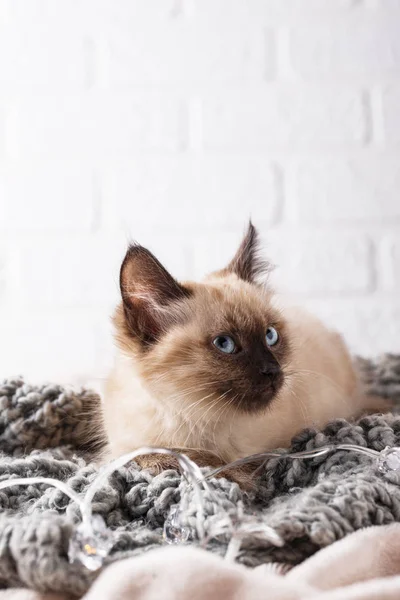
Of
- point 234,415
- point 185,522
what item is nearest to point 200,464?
point 234,415

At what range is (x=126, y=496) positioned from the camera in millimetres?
858

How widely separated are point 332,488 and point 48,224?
131cm

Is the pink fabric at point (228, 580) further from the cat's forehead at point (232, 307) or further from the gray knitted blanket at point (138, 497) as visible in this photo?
the cat's forehead at point (232, 307)

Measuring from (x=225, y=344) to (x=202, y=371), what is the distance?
0.17ft

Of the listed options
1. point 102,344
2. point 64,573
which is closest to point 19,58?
point 102,344

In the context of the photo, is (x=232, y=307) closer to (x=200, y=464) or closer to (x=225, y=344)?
(x=225, y=344)

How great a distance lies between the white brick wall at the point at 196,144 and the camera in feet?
6.15

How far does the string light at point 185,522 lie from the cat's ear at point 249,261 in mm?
373

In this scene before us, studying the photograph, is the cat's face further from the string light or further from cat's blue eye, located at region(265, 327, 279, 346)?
the string light

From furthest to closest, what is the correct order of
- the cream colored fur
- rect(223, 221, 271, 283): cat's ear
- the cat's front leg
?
rect(223, 221, 271, 283): cat's ear → the cream colored fur → the cat's front leg

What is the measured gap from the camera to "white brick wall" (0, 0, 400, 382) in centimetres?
188

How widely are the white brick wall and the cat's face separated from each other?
859 millimetres

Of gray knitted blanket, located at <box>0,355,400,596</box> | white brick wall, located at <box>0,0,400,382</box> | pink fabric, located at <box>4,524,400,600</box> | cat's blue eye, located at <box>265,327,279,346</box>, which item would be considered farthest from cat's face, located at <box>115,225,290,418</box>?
white brick wall, located at <box>0,0,400,382</box>

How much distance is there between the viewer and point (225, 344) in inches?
38.5
